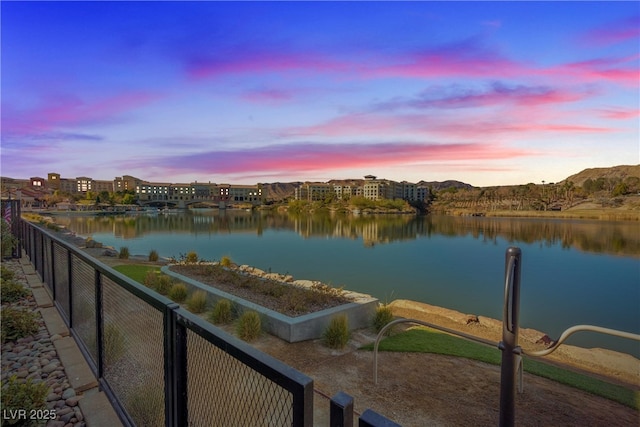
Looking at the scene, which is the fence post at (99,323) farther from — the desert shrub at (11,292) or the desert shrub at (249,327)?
the desert shrub at (11,292)

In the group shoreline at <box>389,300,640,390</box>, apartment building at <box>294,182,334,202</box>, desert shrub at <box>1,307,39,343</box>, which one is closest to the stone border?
shoreline at <box>389,300,640,390</box>

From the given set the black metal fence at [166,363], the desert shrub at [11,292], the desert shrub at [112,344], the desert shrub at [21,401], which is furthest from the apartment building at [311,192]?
the desert shrub at [21,401]

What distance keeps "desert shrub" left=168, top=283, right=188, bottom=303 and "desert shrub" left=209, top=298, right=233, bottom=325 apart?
163 centimetres

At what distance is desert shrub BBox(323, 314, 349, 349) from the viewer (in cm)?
593

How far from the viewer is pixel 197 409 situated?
262 centimetres

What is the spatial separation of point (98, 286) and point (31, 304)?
426cm

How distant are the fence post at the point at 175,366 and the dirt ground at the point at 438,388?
2360mm

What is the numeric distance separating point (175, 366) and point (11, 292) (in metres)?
6.64

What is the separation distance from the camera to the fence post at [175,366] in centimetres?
201

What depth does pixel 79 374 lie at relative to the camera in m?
3.88

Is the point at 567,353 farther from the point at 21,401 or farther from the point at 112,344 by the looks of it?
the point at 21,401

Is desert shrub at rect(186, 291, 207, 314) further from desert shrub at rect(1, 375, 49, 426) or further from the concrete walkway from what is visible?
desert shrub at rect(1, 375, 49, 426)

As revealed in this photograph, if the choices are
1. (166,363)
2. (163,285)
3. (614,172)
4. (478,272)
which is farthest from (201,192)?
(614,172)

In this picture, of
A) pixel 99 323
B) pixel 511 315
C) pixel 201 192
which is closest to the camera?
Result: pixel 511 315
